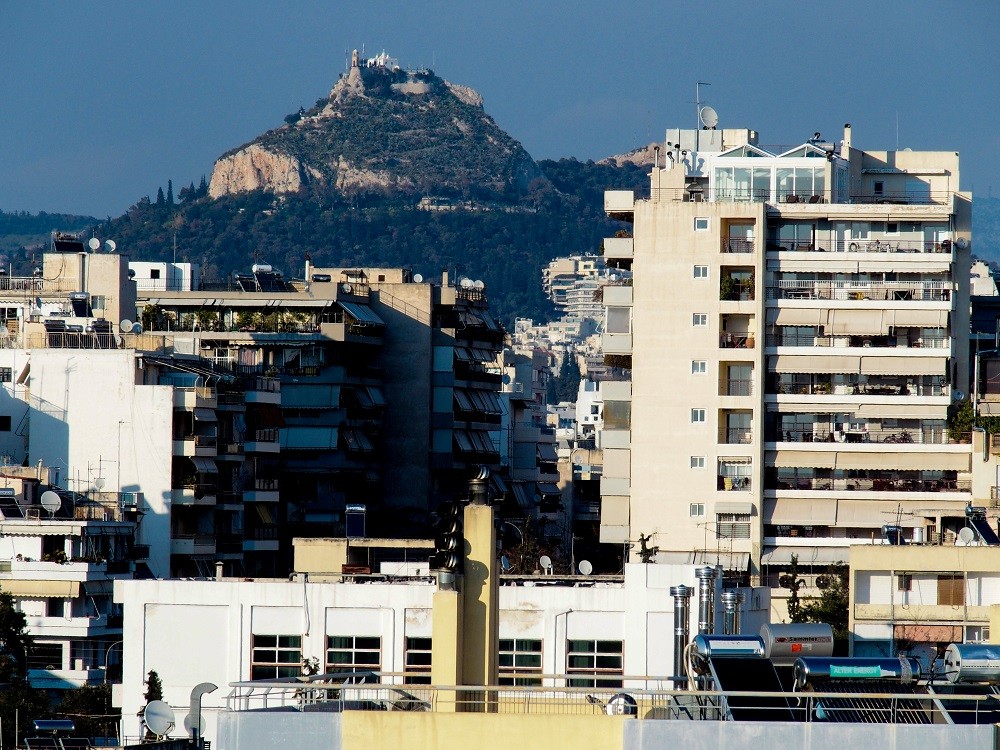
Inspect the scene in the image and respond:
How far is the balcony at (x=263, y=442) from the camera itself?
90875 mm

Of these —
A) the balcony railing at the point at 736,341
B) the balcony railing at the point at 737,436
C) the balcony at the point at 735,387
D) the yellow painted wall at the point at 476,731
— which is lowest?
the yellow painted wall at the point at 476,731

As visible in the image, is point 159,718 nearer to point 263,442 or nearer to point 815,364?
point 263,442

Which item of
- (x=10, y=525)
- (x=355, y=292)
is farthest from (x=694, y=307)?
(x=10, y=525)

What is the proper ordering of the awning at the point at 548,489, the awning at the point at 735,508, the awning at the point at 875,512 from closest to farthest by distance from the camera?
the awning at the point at 735,508
the awning at the point at 875,512
the awning at the point at 548,489

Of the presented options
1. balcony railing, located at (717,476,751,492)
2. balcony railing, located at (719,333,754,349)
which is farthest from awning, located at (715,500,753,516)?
balcony railing, located at (719,333,754,349)

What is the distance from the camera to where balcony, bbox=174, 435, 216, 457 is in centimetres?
8406

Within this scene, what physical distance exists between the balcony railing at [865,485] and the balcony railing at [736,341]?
5525mm

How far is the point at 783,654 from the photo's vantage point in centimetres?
3697

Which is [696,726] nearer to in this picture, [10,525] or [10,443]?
[10,525]

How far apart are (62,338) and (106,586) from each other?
17328 mm

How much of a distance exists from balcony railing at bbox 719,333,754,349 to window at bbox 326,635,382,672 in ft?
139

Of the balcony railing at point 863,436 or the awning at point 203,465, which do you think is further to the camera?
the balcony railing at point 863,436

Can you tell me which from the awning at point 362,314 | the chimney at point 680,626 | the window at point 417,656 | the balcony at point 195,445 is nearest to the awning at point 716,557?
the balcony at point 195,445

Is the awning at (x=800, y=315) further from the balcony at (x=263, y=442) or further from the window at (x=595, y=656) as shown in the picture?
the window at (x=595, y=656)
